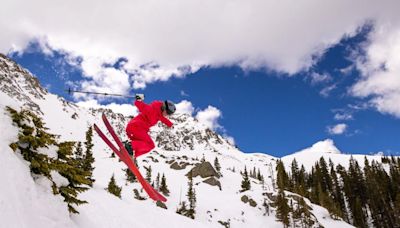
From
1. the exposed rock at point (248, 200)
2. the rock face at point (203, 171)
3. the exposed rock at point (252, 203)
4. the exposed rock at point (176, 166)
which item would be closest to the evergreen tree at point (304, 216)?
the exposed rock at point (252, 203)

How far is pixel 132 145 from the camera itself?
9.30 m

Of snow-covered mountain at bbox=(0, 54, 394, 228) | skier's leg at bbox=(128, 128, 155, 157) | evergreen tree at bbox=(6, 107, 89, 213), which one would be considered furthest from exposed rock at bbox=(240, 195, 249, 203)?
skier's leg at bbox=(128, 128, 155, 157)

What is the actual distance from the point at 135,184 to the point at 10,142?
65.6 m

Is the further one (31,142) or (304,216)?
(304,216)

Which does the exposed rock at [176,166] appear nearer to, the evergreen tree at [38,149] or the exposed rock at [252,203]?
the exposed rock at [252,203]

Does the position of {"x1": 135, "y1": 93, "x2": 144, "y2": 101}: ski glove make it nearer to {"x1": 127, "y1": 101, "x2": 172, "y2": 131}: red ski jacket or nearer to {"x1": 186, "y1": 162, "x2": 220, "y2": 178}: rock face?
{"x1": 127, "y1": 101, "x2": 172, "y2": 131}: red ski jacket

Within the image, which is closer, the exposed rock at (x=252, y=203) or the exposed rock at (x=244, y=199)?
the exposed rock at (x=252, y=203)

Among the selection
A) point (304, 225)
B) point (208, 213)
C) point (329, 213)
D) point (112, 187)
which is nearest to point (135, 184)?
point (208, 213)

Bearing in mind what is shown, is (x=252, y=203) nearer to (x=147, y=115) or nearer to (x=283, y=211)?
(x=283, y=211)

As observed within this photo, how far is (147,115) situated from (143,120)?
0.19 metres

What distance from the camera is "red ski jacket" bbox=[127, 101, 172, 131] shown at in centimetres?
926

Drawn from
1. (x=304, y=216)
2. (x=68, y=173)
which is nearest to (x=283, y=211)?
(x=304, y=216)

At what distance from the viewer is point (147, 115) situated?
365 inches

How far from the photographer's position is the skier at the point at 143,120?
30.3 ft
